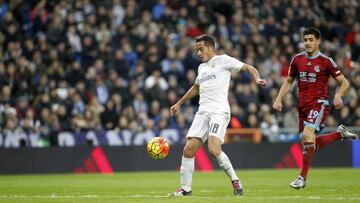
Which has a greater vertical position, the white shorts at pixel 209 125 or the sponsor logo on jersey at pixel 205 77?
the sponsor logo on jersey at pixel 205 77

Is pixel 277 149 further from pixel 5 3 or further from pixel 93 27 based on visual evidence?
pixel 5 3

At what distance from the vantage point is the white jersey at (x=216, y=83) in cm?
1259

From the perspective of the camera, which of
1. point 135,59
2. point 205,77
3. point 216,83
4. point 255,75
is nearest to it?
point 255,75

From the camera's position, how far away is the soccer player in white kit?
40.8 feet

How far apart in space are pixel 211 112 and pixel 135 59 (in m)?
12.6

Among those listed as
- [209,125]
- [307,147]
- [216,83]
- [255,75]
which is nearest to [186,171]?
[209,125]

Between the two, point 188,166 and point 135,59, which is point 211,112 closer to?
point 188,166

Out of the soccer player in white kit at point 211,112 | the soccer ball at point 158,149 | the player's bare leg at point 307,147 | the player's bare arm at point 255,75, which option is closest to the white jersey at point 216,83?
the soccer player in white kit at point 211,112

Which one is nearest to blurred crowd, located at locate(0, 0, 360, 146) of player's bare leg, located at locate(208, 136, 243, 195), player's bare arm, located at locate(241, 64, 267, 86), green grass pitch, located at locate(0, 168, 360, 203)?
green grass pitch, located at locate(0, 168, 360, 203)

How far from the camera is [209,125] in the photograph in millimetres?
12555

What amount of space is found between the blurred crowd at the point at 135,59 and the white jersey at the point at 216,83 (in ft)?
33.4

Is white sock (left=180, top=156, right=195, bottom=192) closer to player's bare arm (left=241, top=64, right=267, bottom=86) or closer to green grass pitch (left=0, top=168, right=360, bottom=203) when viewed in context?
green grass pitch (left=0, top=168, right=360, bottom=203)

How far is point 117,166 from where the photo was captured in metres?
22.9

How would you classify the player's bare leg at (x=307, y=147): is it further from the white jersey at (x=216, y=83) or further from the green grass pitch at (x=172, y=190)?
the white jersey at (x=216, y=83)
